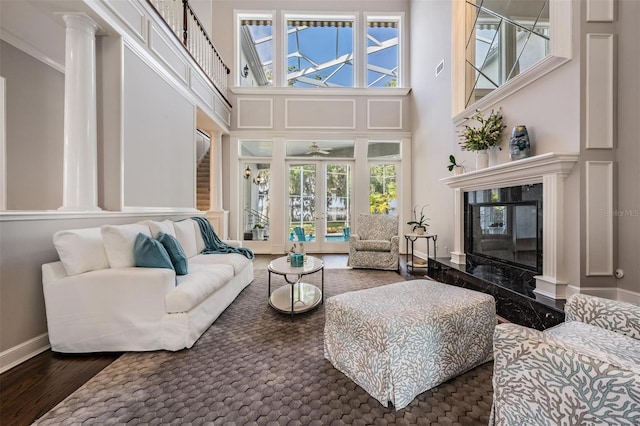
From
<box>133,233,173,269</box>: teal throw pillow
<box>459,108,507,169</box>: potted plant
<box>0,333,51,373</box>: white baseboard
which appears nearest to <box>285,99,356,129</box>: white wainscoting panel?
<box>459,108,507,169</box>: potted plant

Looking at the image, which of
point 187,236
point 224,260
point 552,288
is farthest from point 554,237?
point 187,236

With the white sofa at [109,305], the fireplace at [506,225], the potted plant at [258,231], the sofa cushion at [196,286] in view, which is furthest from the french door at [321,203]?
the white sofa at [109,305]

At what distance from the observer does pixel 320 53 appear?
5.85 m

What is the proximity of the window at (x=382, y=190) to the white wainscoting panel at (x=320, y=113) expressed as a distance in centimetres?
113

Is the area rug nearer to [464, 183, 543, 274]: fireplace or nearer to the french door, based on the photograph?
[464, 183, 543, 274]: fireplace

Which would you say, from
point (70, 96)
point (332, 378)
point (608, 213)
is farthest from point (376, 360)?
point (70, 96)

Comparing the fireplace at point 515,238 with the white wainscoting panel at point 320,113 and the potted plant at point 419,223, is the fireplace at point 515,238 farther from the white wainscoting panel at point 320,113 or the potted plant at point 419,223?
the white wainscoting panel at point 320,113

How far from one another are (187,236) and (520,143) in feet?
11.6

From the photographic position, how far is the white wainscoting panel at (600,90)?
1960 millimetres

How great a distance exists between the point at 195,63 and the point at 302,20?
10.0 ft

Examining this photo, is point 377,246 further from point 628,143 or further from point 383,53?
point 383,53

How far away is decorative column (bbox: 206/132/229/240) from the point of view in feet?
17.2

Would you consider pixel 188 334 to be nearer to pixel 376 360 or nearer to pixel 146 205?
pixel 376 360

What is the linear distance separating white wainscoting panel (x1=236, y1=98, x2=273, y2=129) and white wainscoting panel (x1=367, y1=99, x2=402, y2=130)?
2.15 meters
